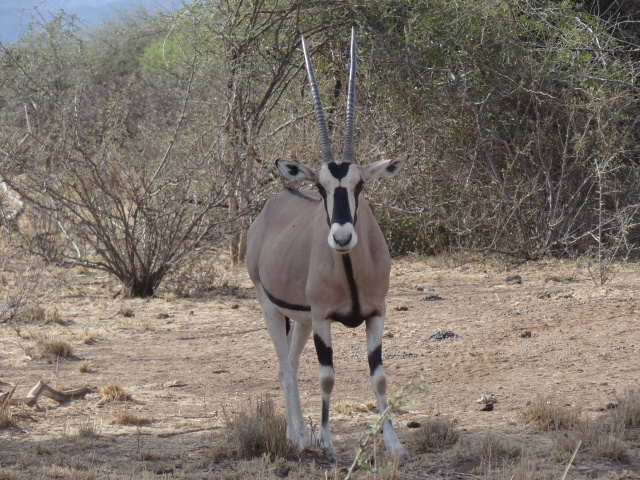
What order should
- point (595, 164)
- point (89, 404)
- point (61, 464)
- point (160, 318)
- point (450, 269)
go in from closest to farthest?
point (61, 464) → point (89, 404) → point (160, 318) → point (595, 164) → point (450, 269)

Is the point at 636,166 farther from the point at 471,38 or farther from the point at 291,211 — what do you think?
the point at 291,211

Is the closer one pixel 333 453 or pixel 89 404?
pixel 333 453

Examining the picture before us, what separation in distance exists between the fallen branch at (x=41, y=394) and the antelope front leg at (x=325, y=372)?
211 cm

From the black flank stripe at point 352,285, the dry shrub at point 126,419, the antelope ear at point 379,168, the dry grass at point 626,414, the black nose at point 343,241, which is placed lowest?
the dry shrub at point 126,419

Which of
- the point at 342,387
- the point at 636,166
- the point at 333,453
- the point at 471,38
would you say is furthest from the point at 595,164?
the point at 333,453

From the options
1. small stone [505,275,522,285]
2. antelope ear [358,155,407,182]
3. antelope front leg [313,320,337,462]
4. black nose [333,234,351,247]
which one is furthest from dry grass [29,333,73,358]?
small stone [505,275,522,285]

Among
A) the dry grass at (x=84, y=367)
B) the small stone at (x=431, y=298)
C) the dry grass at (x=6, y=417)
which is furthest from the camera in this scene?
the small stone at (x=431, y=298)

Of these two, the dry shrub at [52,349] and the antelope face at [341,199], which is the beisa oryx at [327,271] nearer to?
the antelope face at [341,199]

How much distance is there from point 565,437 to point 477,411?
845 millimetres

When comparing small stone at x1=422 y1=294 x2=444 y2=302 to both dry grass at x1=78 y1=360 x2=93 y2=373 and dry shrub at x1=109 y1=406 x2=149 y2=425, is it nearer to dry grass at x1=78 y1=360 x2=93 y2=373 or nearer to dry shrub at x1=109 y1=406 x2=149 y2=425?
dry grass at x1=78 y1=360 x2=93 y2=373

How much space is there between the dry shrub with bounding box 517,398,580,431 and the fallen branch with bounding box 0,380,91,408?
3.06 metres

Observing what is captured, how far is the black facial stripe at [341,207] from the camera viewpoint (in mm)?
3824

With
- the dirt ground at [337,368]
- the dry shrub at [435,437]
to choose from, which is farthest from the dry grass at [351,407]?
the dry shrub at [435,437]

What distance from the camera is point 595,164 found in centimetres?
939
